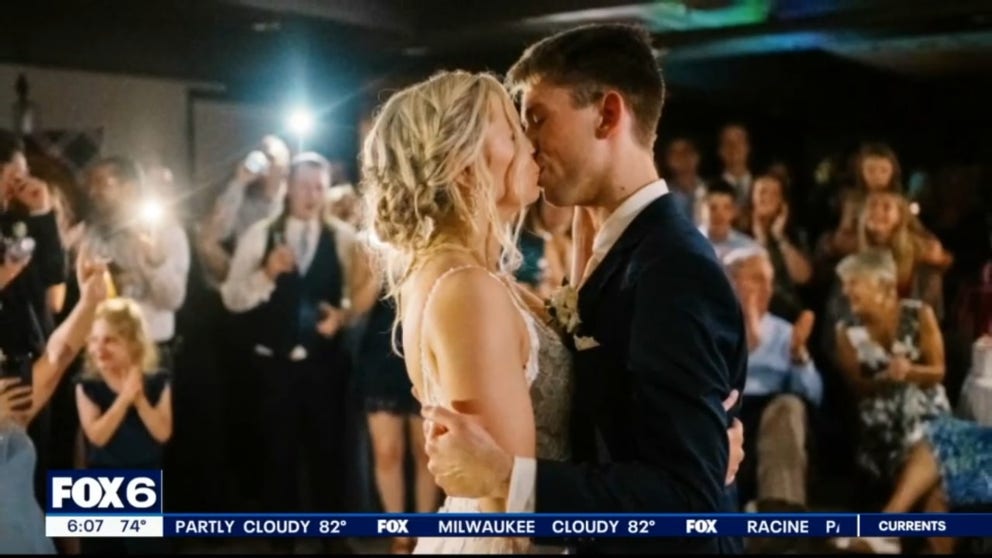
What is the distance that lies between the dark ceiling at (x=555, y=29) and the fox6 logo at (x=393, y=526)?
2.14ft

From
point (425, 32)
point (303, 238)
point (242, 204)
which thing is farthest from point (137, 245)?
point (425, 32)

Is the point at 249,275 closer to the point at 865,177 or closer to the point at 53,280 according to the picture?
the point at 53,280

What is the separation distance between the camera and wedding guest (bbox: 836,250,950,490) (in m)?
2.12

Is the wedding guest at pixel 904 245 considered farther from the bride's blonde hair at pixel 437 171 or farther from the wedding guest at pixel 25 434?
the wedding guest at pixel 25 434

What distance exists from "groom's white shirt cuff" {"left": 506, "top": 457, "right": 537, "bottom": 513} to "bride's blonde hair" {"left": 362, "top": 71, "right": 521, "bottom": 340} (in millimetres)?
260

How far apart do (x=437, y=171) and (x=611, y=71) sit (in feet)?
0.81

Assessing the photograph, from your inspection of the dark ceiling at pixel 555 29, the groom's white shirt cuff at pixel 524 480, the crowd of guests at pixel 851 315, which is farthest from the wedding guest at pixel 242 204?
the groom's white shirt cuff at pixel 524 480

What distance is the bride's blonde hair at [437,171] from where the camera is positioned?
1454mm

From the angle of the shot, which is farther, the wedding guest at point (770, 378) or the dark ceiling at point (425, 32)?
the wedding guest at point (770, 378)

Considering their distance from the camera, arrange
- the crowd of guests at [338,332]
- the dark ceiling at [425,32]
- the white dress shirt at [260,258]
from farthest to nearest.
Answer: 1. the white dress shirt at [260,258]
2. the crowd of guests at [338,332]
3. the dark ceiling at [425,32]

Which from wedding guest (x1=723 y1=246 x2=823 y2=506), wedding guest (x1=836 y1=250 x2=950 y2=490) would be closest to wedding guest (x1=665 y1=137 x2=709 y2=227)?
wedding guest (x1=723 y1=246 x2=823 y2=506)

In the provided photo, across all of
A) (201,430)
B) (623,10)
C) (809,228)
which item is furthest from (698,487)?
(201,430)

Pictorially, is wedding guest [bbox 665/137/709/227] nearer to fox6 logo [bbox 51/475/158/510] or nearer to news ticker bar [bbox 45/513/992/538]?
news ticker bar [bbox 45/513/992/538]

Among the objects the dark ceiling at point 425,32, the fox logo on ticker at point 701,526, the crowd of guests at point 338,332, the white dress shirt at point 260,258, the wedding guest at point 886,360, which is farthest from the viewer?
the white dress shirt at point 260,258
